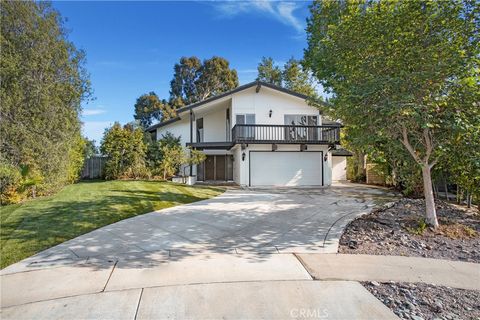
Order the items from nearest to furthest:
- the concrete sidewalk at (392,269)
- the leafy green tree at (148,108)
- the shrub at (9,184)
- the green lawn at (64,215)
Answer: the concrete sidewalk at (392,269) < the green lawn at (64,215) < the shrub at (9,184) < the leafy green tree at (148,108)

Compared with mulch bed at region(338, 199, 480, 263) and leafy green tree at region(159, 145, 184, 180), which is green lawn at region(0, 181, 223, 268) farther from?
leafy green tree at region(159, 145, 184, 180)

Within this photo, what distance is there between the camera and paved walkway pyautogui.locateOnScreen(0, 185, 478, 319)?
3029 millimetres

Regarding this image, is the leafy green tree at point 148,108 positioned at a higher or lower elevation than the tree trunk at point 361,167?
higher

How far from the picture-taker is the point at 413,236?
236 inches

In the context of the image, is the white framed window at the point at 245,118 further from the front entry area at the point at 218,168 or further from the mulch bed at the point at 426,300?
the mulch bed at the point at 426,300

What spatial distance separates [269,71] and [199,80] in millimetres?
11887

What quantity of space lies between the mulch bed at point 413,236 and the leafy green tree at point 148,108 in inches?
1481

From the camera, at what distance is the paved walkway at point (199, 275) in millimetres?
3029

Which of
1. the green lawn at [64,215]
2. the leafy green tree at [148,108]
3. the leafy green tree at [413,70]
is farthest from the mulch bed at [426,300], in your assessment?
the leafy green tree at [148,108]

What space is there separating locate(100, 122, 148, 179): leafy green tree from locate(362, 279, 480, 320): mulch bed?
15903mm

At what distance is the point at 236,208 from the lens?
895 centimetres

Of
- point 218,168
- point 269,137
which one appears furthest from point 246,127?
point 218,168

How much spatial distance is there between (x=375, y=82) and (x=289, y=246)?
402 cm

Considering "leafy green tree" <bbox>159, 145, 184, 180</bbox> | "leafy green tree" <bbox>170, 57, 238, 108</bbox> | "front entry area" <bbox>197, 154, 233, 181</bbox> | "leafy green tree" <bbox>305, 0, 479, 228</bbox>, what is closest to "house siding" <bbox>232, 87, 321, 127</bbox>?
"front entry area" <bbox>197, 154, 233, 181</bbox>
